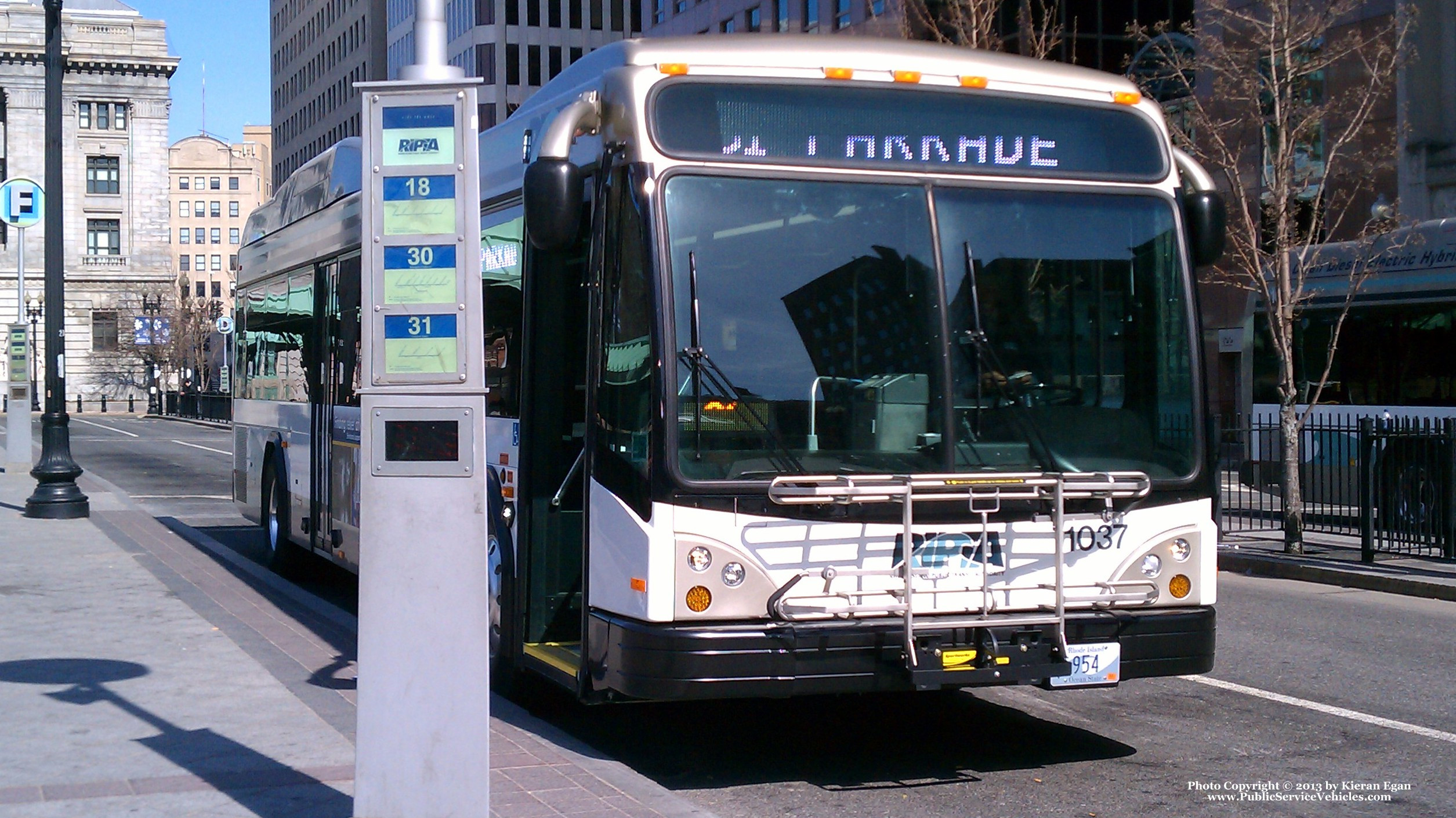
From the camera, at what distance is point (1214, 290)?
37.8 m

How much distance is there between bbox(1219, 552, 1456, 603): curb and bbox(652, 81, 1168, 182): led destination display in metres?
7.70

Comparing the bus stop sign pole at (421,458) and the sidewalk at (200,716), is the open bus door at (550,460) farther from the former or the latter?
the bus stop sign pole at (421,458)

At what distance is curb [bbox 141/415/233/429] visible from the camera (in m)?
65.7

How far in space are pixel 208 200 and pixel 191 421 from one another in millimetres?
86177

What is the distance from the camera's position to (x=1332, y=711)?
809 centimetres

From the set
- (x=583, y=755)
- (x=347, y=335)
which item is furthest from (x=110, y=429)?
(x=583, y=755)

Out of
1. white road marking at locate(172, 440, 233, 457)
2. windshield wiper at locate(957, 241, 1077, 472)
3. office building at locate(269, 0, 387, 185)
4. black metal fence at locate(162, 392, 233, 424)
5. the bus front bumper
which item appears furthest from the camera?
office building at locate(269, 0, 387, 185)

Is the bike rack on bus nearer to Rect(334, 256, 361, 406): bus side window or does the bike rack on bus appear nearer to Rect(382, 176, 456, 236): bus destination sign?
Rect(382, 176, 456, 236): bus destination sign

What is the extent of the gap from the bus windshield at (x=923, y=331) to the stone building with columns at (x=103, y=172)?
97937 millimetres

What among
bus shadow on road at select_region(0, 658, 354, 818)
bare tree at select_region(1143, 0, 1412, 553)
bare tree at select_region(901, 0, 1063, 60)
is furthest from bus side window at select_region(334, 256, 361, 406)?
bare tree at select_region(901, 0, 1063, 60)

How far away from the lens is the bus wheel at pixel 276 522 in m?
13.5

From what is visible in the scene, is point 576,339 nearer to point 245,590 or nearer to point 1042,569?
point 1042,569

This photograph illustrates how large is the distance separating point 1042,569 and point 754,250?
1.91 m

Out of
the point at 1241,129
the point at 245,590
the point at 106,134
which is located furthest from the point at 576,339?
the point at 106,134
